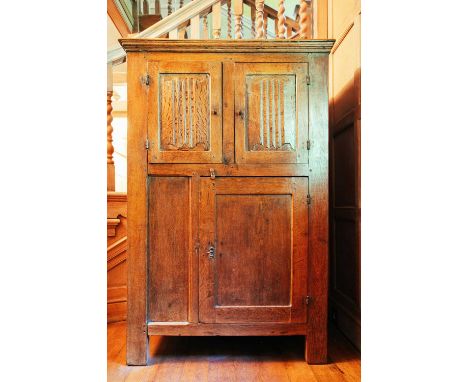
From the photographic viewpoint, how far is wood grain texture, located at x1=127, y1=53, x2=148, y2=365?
1.69 m

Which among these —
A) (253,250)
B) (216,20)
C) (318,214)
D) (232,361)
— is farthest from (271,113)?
(232,361)

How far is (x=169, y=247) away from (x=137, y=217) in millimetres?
204

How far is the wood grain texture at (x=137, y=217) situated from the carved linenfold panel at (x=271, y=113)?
501 mm

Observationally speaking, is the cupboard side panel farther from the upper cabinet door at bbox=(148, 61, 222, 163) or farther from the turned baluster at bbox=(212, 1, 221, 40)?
the turned baluster at bbox=(212, 1, 221, 40)

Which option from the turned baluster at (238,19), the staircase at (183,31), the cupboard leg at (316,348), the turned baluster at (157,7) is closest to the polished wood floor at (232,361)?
the cupboard leg at (316,348)

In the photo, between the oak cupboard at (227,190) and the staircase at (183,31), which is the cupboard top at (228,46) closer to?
the oak cupboard at (227,190)

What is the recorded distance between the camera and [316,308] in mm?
1691

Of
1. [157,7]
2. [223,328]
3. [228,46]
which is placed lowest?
[223,328]

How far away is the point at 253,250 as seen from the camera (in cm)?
170

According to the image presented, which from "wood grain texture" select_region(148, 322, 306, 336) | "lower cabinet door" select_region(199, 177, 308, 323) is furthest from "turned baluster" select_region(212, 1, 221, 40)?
"wood grain texture" select_region(148, 322, 306, 336)

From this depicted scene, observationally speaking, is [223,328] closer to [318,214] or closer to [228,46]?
[318,214]
